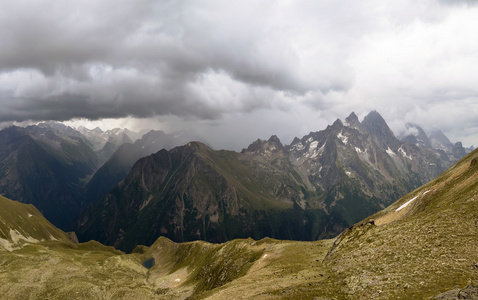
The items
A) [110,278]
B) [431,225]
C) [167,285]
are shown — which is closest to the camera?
[431,225]

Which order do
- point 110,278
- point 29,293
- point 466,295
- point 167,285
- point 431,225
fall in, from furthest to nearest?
point 110,278 < point 167,285 < point 29,293 < point 431,225 < point 466,295

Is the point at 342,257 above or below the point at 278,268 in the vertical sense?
above

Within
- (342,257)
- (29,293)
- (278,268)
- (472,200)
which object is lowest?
(29,293)

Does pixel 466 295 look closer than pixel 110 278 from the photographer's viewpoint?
Yes

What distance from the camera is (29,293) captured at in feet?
385

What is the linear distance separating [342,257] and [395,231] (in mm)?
11996

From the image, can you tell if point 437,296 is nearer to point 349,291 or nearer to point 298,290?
point 349,291

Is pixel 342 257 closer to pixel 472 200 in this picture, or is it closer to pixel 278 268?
pixel 278 268

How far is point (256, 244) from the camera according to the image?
391 ft

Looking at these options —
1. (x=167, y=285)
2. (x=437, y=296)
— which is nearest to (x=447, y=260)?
(x=437, y=296)

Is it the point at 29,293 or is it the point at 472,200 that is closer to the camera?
the point at 472,200

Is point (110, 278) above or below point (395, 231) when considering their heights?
below

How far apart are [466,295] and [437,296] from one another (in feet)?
10.0

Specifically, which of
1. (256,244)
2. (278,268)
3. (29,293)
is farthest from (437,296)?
(29,293)
